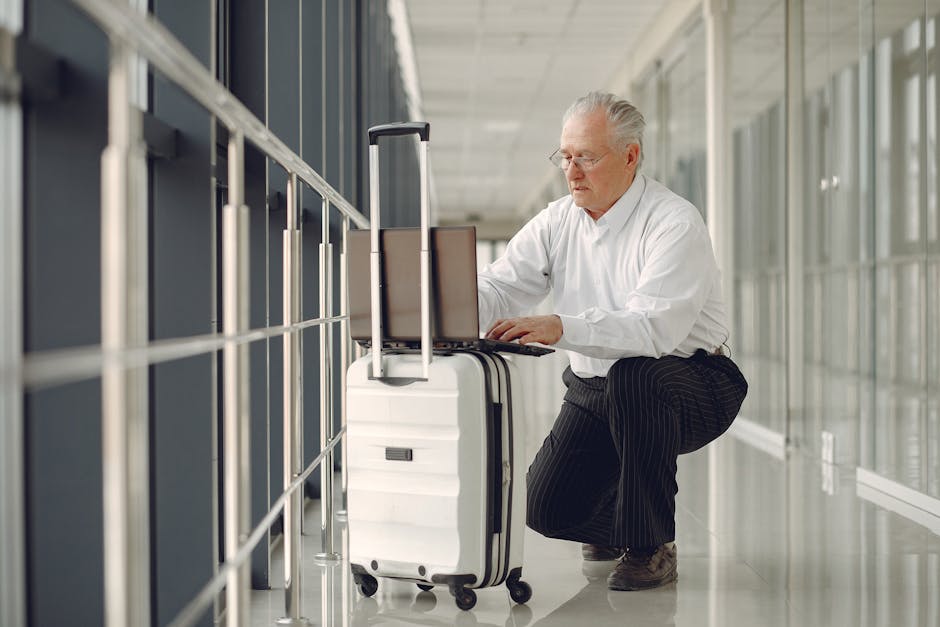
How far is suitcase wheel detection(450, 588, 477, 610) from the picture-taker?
2240mm

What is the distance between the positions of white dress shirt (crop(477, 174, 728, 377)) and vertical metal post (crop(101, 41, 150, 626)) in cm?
148

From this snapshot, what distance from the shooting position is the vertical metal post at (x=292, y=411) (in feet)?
6.80

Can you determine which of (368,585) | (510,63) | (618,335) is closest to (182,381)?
(368,585)

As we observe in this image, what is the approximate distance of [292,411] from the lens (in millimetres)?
2148

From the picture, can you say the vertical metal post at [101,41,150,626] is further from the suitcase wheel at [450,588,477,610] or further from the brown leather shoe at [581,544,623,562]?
the brown leather shoe at [581,544,623,562]

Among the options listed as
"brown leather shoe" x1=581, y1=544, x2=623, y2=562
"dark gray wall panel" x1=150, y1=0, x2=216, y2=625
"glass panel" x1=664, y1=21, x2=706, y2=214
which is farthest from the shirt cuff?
"glass panel" x1=664, y1=21, x2=706, y2=214

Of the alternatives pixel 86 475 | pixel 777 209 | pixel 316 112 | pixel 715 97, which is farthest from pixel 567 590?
pixel 715 97

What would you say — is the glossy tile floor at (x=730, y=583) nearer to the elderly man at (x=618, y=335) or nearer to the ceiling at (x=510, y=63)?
the elderly man at (x=618, y=335)

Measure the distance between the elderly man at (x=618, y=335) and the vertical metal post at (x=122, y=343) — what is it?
4.56ft

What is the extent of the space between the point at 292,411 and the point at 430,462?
1.00ft

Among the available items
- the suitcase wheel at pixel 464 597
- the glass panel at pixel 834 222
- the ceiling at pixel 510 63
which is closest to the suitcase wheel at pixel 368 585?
the suitcase wheel at pixel 464 597

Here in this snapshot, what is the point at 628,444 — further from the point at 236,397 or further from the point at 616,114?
the point at 236,397

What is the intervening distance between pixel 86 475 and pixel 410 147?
9.48 m

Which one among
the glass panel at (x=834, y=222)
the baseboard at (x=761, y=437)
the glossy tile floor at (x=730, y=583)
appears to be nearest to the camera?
the glossy tile floor at (x=730, y=583)
